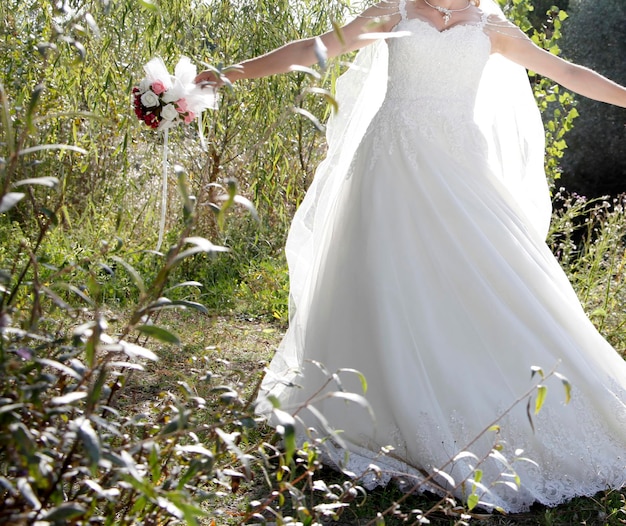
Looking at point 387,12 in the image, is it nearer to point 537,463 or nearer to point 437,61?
point 437,61

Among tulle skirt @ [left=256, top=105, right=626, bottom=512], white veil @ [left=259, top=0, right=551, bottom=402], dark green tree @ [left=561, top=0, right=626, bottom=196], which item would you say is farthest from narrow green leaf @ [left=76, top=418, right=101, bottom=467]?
dark green tree @ [left=561, top=0, right=626, bottom=196]

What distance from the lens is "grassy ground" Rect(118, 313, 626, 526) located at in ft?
8.88

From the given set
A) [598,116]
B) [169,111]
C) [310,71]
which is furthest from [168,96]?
[598,116]

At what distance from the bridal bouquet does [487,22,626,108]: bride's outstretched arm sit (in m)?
1.16

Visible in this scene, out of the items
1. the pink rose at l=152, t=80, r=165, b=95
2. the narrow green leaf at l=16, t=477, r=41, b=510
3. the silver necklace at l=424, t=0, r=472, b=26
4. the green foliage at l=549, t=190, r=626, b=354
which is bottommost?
the narrow green leaf at l=16, t=477, r=41, b=510

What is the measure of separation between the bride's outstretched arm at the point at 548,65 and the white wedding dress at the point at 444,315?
10 centimetres

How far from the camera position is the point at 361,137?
3.46m

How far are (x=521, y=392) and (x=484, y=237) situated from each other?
524 millimetres

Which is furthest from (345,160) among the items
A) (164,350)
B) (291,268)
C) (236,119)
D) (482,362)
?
(236,119)

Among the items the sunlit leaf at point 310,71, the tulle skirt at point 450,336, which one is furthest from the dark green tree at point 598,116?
→ the sunlit leaf at point 310,71

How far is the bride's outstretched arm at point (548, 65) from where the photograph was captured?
3.28m

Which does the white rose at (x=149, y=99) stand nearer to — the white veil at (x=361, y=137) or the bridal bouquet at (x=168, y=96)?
the bridal bouquet at (x=168, y=96)

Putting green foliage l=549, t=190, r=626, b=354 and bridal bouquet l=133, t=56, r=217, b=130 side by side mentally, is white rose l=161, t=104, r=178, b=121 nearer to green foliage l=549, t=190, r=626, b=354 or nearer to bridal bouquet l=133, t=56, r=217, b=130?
bridal bouquet l=133, t=56, r=217, b=130

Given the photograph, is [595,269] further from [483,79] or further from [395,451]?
[395,451]
